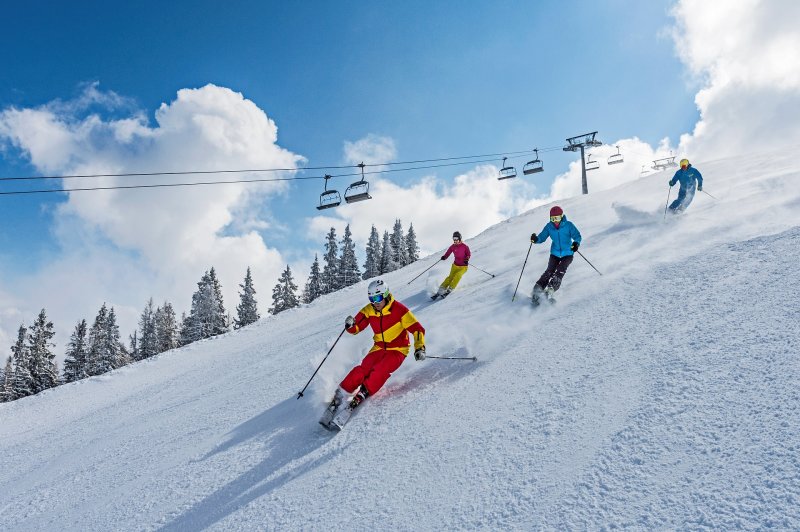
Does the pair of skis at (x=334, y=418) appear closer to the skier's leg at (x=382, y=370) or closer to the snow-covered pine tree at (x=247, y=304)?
the skier's leg at (x=382, y=370)

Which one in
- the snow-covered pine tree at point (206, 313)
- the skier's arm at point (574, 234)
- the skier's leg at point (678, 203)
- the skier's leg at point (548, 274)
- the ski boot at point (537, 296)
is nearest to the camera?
the ski boot at point (537, 296)

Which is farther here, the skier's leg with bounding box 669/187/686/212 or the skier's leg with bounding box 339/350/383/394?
the skier's leg with bounding box 669/187/686/212

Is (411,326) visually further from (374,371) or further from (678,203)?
(678,203)

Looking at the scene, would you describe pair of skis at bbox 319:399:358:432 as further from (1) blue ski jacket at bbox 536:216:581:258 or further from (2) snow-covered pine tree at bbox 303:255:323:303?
(2) snow-covered pine tree at bbox 303:255:323:303

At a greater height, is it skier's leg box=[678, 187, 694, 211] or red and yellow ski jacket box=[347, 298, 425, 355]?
skier's leg box=[678, 187, 694, 211]

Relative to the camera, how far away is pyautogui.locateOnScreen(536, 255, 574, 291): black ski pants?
8.05 meters

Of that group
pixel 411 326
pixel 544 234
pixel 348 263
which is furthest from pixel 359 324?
pixel 348 263

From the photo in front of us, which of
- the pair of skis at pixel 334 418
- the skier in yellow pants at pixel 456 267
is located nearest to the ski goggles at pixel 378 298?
the pair of skis at pixel 334 418

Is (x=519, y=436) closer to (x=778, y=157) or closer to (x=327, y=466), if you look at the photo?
(x=327, y=466)

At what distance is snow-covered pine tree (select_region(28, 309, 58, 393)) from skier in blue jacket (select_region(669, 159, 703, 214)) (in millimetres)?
56116

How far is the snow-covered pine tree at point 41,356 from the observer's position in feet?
153

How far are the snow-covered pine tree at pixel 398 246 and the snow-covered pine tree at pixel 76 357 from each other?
40384 millimetres

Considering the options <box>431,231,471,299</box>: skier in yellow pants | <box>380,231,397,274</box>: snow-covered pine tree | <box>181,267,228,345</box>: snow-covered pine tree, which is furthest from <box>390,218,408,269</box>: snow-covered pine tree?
<box>431,231,471,299</box>: skier in yellow pants

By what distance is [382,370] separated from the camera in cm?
593
